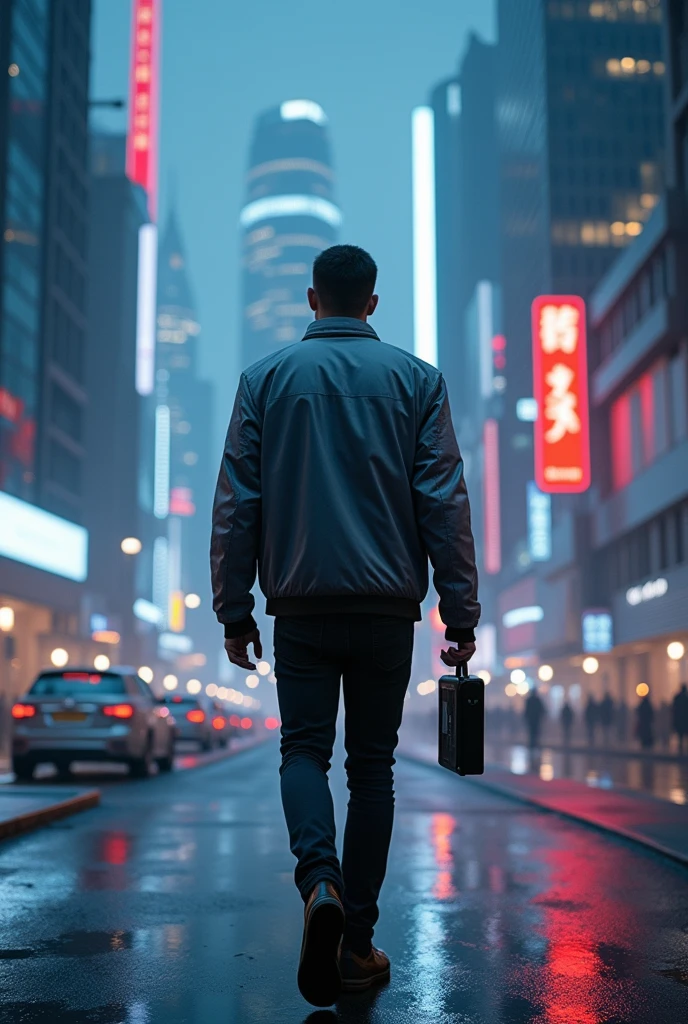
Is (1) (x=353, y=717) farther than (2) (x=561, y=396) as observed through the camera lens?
No

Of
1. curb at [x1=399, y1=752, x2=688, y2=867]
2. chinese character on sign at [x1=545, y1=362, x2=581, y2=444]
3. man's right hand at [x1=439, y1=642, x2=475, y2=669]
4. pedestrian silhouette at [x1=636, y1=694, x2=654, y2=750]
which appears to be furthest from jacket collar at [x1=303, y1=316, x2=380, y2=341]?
chinese character on sign at [x1=545, y1=362, x2=581, y2=444]

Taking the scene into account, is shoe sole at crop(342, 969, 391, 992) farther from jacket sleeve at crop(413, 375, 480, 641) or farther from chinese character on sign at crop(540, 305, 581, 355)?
chinese character on sign at crop(540, 305, 581, 355)

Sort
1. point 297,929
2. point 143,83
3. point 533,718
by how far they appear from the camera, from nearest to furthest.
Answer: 1. point 297,929
2. point 533,718
3. point 143,83

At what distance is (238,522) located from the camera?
409 centimetres

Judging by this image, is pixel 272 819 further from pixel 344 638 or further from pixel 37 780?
pixel 344 638

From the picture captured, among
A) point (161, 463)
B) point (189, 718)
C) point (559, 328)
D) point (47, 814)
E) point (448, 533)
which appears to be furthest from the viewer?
point (161, 463)

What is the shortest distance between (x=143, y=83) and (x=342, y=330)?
82.3m

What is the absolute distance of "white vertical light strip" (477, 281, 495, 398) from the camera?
12800 centimetres

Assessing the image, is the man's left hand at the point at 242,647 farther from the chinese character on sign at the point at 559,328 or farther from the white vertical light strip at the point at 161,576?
the white vertical light strip at the point at 161,576

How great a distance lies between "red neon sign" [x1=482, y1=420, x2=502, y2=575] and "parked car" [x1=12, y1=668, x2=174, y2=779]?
89850 mm

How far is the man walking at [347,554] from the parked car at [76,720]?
1217cm

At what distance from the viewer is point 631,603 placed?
46406mm

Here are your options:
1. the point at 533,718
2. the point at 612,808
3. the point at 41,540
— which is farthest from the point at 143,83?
the point at 612,808

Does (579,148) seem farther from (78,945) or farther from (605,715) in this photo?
(78,945)
